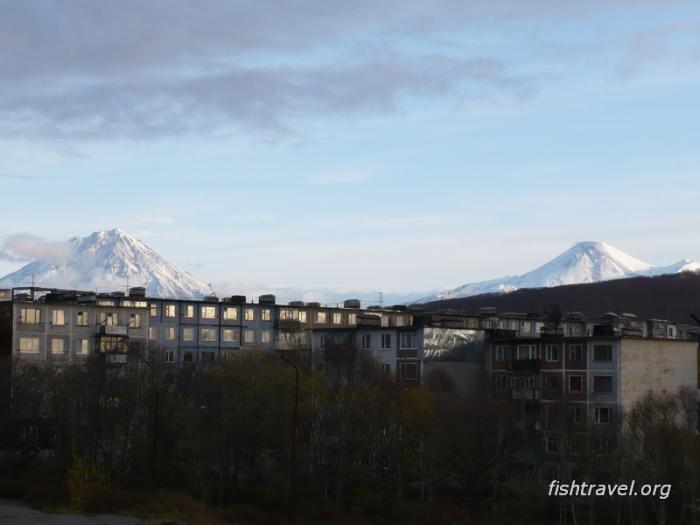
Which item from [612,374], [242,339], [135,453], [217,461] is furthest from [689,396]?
[242,339]

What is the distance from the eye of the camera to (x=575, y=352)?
286 ft

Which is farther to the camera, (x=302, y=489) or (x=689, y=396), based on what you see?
(x=689, y=396)

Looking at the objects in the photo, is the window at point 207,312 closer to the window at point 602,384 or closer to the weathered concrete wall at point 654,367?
the window at point 602,384

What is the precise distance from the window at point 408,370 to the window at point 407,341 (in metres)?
1.70

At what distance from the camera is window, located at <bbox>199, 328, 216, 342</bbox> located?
13250 centimetres

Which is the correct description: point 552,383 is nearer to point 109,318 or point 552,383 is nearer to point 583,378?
point 583,378

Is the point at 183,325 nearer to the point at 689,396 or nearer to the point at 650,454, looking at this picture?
the point at 689,396

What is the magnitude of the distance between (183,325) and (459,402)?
55.7 m

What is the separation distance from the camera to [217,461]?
79.1 metres

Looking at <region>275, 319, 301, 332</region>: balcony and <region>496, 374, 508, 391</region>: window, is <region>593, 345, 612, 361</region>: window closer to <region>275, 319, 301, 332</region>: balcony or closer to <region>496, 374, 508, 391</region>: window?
<region>496, 374, 508, 391</region>: window

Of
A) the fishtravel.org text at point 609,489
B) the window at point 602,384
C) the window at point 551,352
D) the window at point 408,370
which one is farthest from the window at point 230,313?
the fishtravel.org text at point 609,489

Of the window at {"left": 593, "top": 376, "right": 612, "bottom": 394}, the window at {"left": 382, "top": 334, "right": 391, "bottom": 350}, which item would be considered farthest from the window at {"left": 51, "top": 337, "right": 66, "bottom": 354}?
the window at {"left": 593, "top": 376, "right": 612, "bottom": 394}

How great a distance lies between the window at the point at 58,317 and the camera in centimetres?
10973

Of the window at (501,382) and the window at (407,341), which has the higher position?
the window at (407,341)
